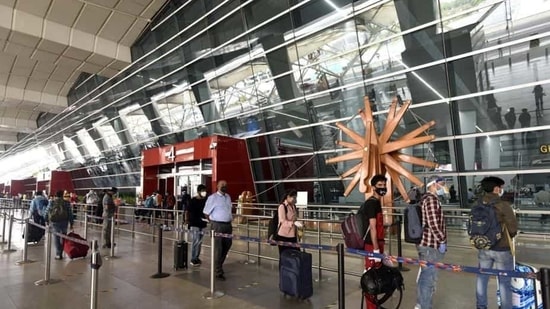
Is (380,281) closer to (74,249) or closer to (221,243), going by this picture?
(221,243)

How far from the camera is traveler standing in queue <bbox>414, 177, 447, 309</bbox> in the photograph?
467 cm

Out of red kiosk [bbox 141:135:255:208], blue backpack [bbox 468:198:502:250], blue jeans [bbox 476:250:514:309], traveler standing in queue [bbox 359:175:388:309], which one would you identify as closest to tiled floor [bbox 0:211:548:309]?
blue jeans [bbox 476:250:514:309]

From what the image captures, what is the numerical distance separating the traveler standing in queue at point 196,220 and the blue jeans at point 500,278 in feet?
16.9

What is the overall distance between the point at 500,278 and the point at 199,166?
1485 centimetres

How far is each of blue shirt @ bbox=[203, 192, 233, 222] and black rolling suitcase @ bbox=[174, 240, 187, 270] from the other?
976mm

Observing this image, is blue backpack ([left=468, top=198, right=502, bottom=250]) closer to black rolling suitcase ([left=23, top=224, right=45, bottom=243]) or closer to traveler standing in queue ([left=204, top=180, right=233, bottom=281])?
traveler standing in queue ([left=204, top=180, right=233, bottom=281])

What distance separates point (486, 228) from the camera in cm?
438

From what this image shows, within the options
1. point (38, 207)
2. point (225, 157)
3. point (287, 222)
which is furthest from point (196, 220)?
point (225, 157)

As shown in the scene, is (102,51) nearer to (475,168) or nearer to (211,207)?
(211,207)

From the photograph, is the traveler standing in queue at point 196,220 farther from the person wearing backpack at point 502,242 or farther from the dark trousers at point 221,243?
the person wearing backpack at point 502,242

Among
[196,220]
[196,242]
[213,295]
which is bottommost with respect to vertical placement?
[213,295]

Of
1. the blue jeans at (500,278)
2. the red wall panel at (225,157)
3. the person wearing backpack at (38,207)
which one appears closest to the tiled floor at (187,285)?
the blue jeans at (500,278)

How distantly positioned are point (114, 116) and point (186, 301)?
82.4 feet

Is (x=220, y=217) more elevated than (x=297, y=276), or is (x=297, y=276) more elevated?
(x=220, y=217)
